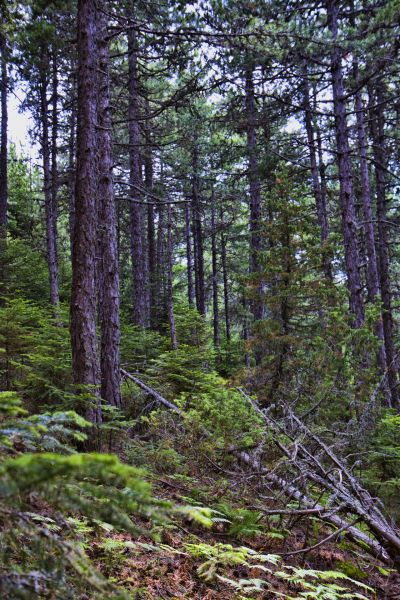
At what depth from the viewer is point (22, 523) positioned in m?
1.44

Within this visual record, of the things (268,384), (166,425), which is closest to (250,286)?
(268,384)

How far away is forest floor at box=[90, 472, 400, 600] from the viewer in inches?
128

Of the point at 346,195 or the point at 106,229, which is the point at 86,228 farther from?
the point at 346,195

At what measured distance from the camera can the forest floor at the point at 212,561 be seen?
10.7 feet

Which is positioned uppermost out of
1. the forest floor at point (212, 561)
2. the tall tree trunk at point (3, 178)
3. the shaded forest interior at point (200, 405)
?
the tall tree trunk at point (3, 178)

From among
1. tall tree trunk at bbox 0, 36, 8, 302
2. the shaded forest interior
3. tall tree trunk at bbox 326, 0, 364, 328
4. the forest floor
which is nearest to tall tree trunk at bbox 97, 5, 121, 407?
the shaded forest interior

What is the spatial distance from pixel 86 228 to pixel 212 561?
4.55 meters

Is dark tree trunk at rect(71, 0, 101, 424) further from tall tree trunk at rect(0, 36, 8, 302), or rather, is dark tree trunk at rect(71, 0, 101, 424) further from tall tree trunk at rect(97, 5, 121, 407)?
tall tree trunk at rect(0, 36, 8, 302)

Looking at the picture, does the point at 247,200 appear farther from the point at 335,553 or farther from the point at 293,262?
the point at 335,553

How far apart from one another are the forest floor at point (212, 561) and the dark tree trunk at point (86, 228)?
74.6 inches

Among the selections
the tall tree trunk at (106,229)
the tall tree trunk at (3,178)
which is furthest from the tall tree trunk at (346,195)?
the tall tree trunk at (3,178)

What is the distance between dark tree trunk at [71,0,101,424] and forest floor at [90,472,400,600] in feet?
6.22

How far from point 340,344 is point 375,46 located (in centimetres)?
683

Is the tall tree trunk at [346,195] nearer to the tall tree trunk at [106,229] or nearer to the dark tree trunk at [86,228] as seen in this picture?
the tall tree trunk at [106,229]
